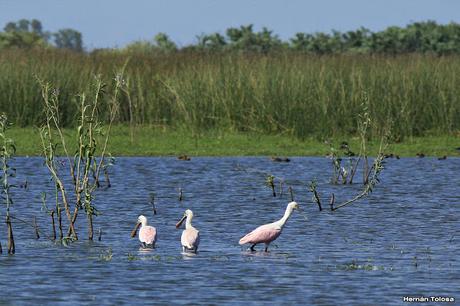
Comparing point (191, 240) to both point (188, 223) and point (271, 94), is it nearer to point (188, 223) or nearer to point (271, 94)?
point (188, 223)

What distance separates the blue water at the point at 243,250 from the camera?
1173 cm

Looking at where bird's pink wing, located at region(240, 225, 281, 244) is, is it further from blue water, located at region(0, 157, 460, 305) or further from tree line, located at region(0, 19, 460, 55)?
tree line, located at region(0, 19, 460, 55)

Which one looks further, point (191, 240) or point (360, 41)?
point (360, 41)

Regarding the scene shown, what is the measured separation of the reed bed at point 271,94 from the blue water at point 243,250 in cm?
525

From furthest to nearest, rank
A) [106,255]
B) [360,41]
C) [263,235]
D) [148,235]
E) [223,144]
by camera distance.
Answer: [360,41]
[223,144]
[148,235]
[263,235]
[106,255]

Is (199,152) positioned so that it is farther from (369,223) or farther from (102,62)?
(369,223)

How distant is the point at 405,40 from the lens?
55.1 meters

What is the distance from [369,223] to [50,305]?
23.1 feet

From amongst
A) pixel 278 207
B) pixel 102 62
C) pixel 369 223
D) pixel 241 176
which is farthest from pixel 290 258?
pixel 102 62

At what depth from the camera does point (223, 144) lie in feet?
93.1

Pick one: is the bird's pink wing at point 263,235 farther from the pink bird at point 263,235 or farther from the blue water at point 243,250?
the blue water at point 243,250

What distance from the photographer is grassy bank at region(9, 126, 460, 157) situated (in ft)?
89.6

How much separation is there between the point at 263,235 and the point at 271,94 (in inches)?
597

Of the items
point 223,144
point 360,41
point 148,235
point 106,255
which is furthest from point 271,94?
point 360,41
